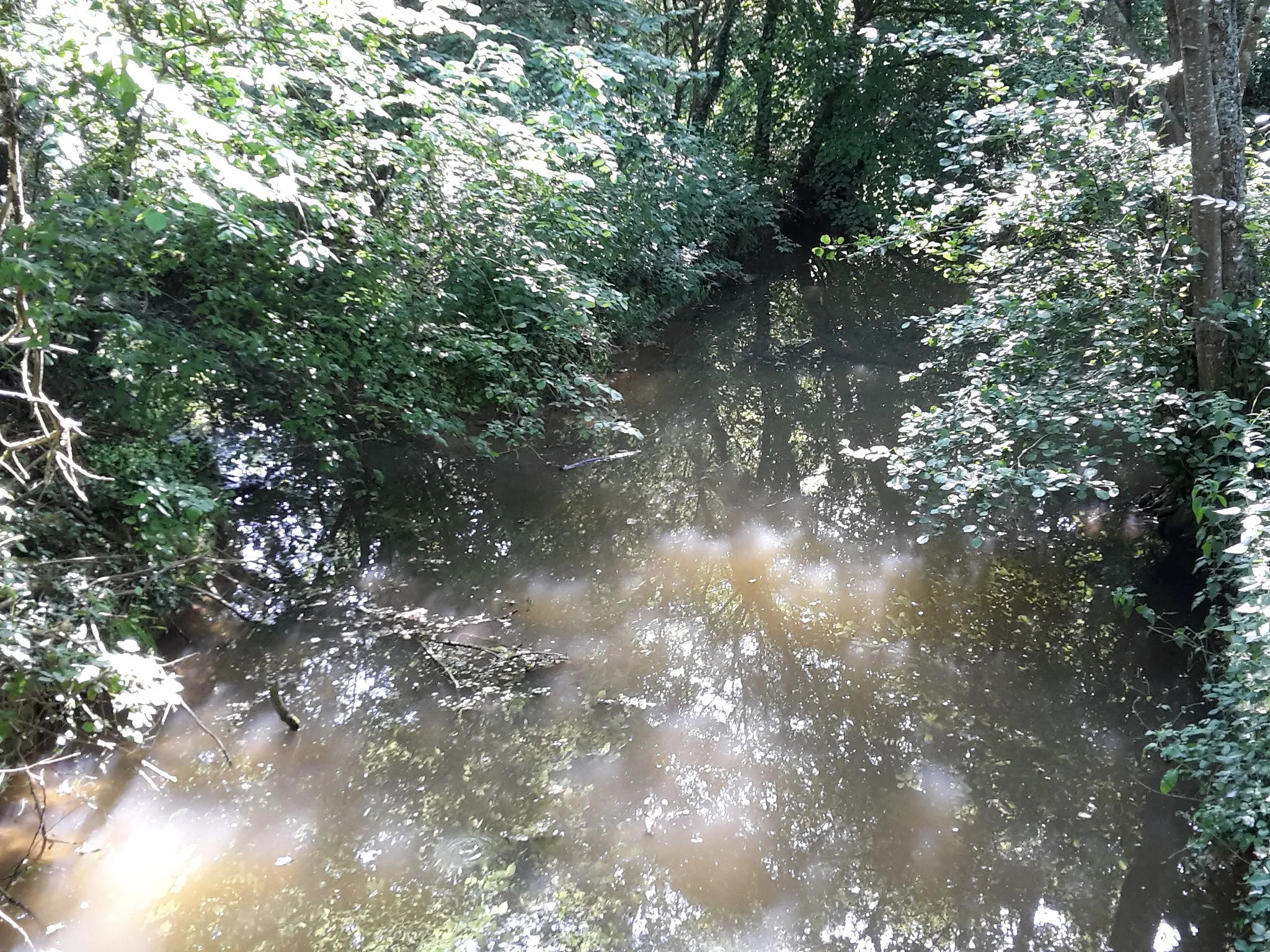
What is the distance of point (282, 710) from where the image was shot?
361 centimetres

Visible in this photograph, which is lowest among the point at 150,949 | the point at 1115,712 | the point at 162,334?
the point at 150,949

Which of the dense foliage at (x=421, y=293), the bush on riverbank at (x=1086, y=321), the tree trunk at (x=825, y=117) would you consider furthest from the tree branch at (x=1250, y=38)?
the tree trunk at (x=825, y=117)

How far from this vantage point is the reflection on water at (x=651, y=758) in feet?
9.35

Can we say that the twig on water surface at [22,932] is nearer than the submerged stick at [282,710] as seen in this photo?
Yes

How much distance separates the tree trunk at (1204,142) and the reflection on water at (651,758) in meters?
1.83

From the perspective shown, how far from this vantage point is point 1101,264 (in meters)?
4.12

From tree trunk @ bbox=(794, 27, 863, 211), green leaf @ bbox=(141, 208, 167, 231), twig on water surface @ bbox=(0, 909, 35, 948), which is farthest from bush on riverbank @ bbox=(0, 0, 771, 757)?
tree trunk @ bbox=(794, 27, 863, 211)

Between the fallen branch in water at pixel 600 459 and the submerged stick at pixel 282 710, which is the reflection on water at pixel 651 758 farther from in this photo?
the fallen branch in water at pixel 600 459

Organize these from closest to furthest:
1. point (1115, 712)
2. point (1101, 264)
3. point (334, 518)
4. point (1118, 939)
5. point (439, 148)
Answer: point (1118, 939) → point (1115, 712) → point (1101, 264) → point (439, 148) → point (334, 518)

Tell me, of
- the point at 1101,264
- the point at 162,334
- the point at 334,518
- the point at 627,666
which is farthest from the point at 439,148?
the point at 1101,264

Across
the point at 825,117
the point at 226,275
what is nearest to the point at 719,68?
the point at 825,117

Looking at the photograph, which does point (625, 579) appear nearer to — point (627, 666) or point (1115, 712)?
point (627, 666)

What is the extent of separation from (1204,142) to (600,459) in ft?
14.1

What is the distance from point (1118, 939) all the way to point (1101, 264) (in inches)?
125
